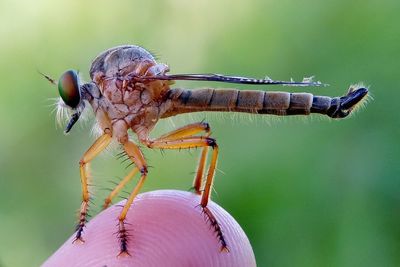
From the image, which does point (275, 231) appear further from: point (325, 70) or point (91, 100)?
point (91, 100)

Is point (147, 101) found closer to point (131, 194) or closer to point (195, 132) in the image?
point (195, 132)

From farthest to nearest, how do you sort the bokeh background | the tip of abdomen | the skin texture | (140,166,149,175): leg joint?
the bokeh background
the tip of abdomen
(140,166,149,175): leg joint
the skin texture

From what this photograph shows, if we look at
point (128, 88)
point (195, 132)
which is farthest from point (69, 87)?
point (195, 132)

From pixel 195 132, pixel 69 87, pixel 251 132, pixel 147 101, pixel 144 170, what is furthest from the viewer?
pixel 251 132

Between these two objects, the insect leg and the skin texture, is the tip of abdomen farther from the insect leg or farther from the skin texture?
the skin texture

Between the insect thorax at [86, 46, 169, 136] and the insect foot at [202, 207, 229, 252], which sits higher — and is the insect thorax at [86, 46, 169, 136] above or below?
above

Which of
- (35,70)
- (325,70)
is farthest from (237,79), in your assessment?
(35,70)

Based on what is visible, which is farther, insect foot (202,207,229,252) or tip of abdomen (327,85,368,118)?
tip of abdomen (327,85,368,118)

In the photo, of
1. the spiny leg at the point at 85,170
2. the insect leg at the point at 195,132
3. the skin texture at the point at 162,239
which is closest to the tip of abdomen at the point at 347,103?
the insect leg at the point at 195,132

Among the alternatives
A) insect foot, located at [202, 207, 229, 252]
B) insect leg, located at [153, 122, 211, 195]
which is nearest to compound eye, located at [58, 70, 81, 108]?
insect leg, located at [153, 122, 211, 195]
